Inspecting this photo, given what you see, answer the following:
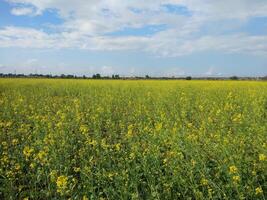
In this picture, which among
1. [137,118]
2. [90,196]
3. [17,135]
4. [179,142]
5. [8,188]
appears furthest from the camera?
[137,118]

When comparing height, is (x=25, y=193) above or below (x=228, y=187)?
below

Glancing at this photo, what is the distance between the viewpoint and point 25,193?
210 inches

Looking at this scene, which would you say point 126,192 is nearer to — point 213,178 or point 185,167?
point 185,167

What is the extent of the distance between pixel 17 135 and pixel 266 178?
16.4 feet

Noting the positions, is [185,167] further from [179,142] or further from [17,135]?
[17,135]

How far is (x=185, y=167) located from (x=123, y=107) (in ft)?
23.5

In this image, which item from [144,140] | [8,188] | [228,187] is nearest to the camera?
[228,187]

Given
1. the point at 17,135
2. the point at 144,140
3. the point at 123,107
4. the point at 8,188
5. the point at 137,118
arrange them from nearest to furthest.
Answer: the point at 8,188, the point at 144,140, the point at 17,135, the point at 137,118, the point at 123,107

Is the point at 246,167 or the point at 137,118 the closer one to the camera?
the point at 246,167

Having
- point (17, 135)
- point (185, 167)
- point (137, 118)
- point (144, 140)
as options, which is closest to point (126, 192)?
point (185, 167)

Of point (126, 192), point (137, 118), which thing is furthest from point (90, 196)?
point (137, 118)

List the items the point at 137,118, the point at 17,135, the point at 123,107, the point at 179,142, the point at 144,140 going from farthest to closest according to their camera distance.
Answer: the point at 123,107
the point at 137,118
the point at 17,135
the point at 144,140
the point at 179,142

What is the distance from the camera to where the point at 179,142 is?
5844mm

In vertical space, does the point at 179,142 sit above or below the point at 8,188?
above
